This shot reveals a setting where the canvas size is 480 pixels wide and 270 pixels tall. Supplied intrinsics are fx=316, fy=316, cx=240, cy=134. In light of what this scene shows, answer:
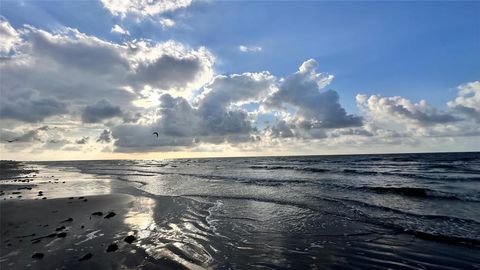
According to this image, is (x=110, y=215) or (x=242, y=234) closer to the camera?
(x=242, y=234)

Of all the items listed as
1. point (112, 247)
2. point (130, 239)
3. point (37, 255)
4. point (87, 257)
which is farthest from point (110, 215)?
point (87, 257)

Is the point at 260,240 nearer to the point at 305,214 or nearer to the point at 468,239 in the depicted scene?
the point at 305,214

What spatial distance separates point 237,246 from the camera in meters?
10.1

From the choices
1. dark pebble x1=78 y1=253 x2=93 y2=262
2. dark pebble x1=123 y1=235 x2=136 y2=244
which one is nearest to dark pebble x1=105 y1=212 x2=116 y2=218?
dark pebble x1=123 y1=235 x2=136 y2=244

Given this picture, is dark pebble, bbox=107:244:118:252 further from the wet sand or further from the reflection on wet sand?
the reflection on wet sand

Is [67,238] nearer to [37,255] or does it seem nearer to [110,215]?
[37,255]

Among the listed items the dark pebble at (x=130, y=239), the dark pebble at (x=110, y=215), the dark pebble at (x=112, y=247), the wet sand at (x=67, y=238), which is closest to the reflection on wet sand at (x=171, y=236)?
the dark pebble at (x=130, y=239)

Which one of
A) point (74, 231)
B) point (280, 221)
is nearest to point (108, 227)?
point (74, 231)

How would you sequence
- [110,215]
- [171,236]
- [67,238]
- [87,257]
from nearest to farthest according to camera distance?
[87,257]
[67,238]
[171,236]
[110,215]

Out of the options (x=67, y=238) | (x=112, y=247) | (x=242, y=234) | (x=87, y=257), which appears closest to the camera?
(x=87, y=257)

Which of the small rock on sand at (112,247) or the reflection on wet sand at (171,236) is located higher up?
the small rock on sand at (112,247)

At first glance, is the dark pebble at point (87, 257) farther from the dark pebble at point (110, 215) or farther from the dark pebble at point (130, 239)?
the dark pebble at point (110, 215)

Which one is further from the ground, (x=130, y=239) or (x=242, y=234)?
(x=130, y=239)

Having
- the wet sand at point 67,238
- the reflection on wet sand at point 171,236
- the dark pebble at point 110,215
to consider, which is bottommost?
the reflection on wet sand at point 171,236
